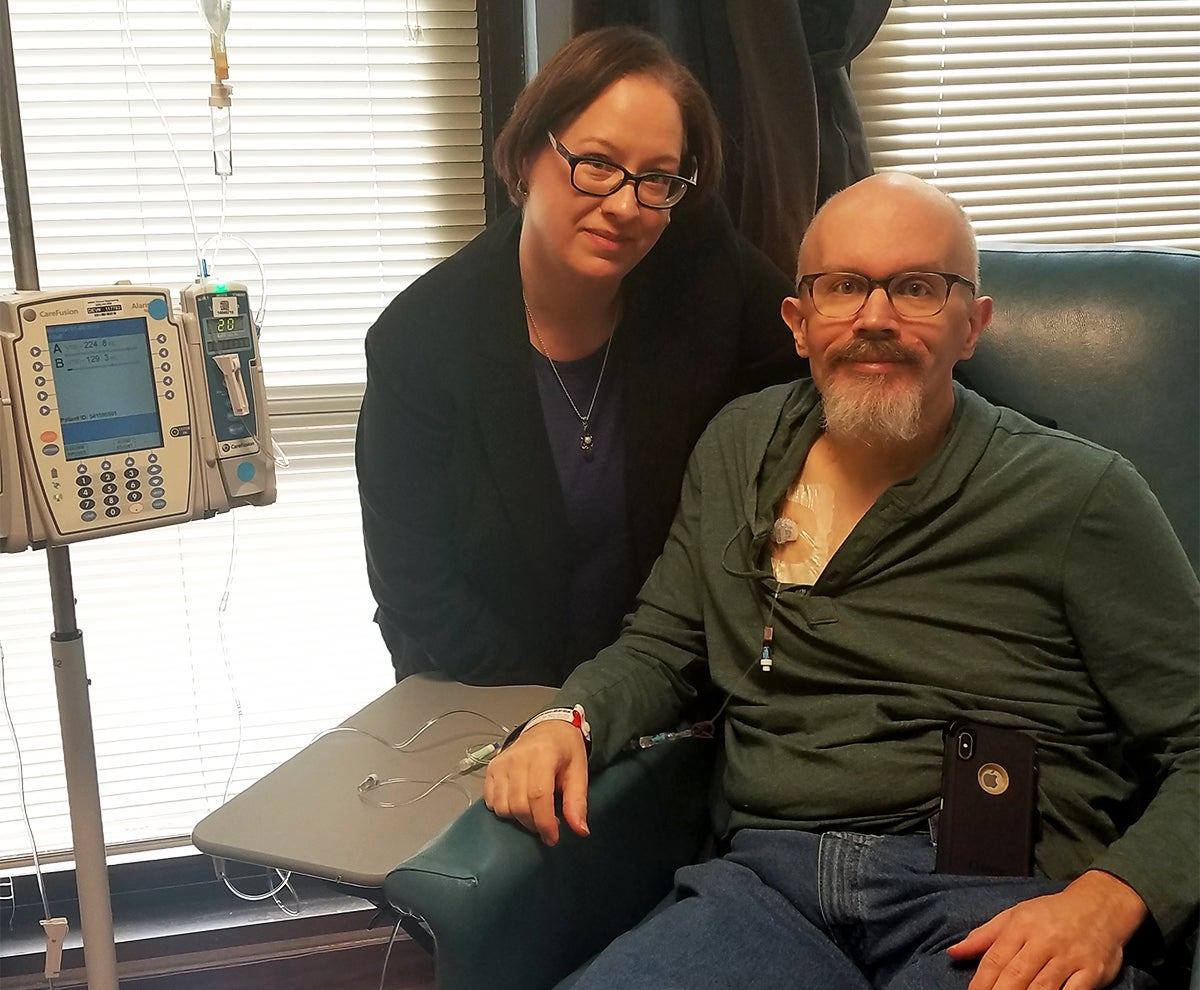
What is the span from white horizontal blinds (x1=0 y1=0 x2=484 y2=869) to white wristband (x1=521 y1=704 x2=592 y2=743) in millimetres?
924

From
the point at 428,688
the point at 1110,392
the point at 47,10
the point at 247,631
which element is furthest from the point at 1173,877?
the point at 47,10

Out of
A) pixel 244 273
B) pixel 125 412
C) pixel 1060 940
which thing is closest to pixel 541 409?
pixel 125 412

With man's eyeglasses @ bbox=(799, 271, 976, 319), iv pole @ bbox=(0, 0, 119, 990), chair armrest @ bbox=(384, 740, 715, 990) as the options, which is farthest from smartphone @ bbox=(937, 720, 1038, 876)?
iv pole @ bbox=(0, 0, 119, 990)

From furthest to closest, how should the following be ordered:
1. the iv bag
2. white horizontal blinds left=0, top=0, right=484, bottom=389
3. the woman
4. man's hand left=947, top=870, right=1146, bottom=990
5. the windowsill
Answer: the windowsill → white horizontal blinds left=0, top=0, right=484, bottom=389 → the woman → the iv bag → man's hand left=947, top=870, right=1146, bottom=990

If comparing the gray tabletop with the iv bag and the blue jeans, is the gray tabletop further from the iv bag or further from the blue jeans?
the iv bag

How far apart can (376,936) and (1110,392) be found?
62.6 inches

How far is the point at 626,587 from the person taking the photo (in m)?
1.70

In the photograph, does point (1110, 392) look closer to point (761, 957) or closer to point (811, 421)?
point (811, 421)

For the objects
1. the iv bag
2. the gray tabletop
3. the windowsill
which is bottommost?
the windowsill

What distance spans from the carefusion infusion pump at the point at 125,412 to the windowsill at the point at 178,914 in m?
1.05

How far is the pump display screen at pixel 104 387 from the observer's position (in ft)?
3.81

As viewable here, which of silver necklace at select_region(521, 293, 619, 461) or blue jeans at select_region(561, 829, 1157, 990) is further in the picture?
silver necklace at select_region(521, 293, 619, 461)

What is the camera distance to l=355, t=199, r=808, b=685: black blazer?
160 centimetres

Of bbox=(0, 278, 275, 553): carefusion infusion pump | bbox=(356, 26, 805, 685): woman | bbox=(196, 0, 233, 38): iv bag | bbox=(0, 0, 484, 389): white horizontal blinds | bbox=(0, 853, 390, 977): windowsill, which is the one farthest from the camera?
bbox=(0, 853, 390, 977): windowsill
